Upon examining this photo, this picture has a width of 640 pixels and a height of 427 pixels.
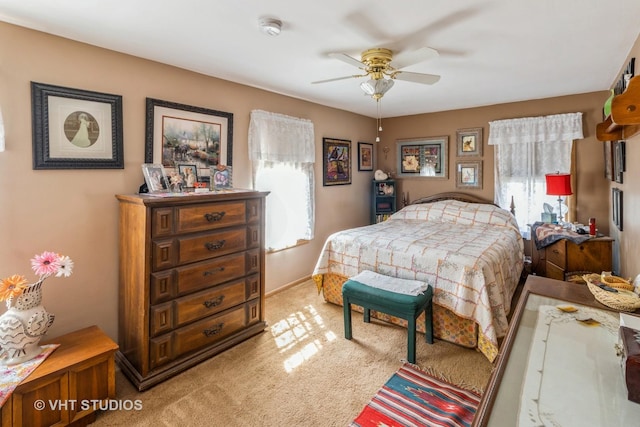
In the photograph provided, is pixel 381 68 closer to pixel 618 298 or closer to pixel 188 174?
pixel 188 174

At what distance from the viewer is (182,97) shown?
2879 mm

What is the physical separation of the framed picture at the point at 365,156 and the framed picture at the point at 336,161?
1.04 feet

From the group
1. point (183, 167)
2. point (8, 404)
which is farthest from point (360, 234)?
point (8, 404)

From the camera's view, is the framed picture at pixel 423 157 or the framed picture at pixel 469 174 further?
the framed picture at pixel 423 157

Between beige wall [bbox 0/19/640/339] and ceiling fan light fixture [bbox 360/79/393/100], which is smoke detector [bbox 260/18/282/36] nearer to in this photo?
ceiling fan light fixture [bbox 360/79/393/100]

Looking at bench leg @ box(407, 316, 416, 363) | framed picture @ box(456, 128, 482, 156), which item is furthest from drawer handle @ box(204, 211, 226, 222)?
framed picture @ box(456, 128, 482, 156)

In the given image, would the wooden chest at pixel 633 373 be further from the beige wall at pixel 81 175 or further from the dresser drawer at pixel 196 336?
the dresser drawer at pixel 196 336

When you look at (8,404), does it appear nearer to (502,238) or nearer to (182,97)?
(182,97)

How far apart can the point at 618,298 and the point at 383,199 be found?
3976mm

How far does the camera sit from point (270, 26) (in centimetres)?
203

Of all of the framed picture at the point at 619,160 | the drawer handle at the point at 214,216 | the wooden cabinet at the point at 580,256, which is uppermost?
the framed picture at the point at 619,160

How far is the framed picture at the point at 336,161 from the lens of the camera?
4574 mm

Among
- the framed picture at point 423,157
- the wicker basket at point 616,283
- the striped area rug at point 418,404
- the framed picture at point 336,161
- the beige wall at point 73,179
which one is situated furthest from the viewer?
the framed picture at point 423,157

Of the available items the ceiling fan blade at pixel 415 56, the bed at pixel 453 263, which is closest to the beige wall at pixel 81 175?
the bed at pixel 453 263
